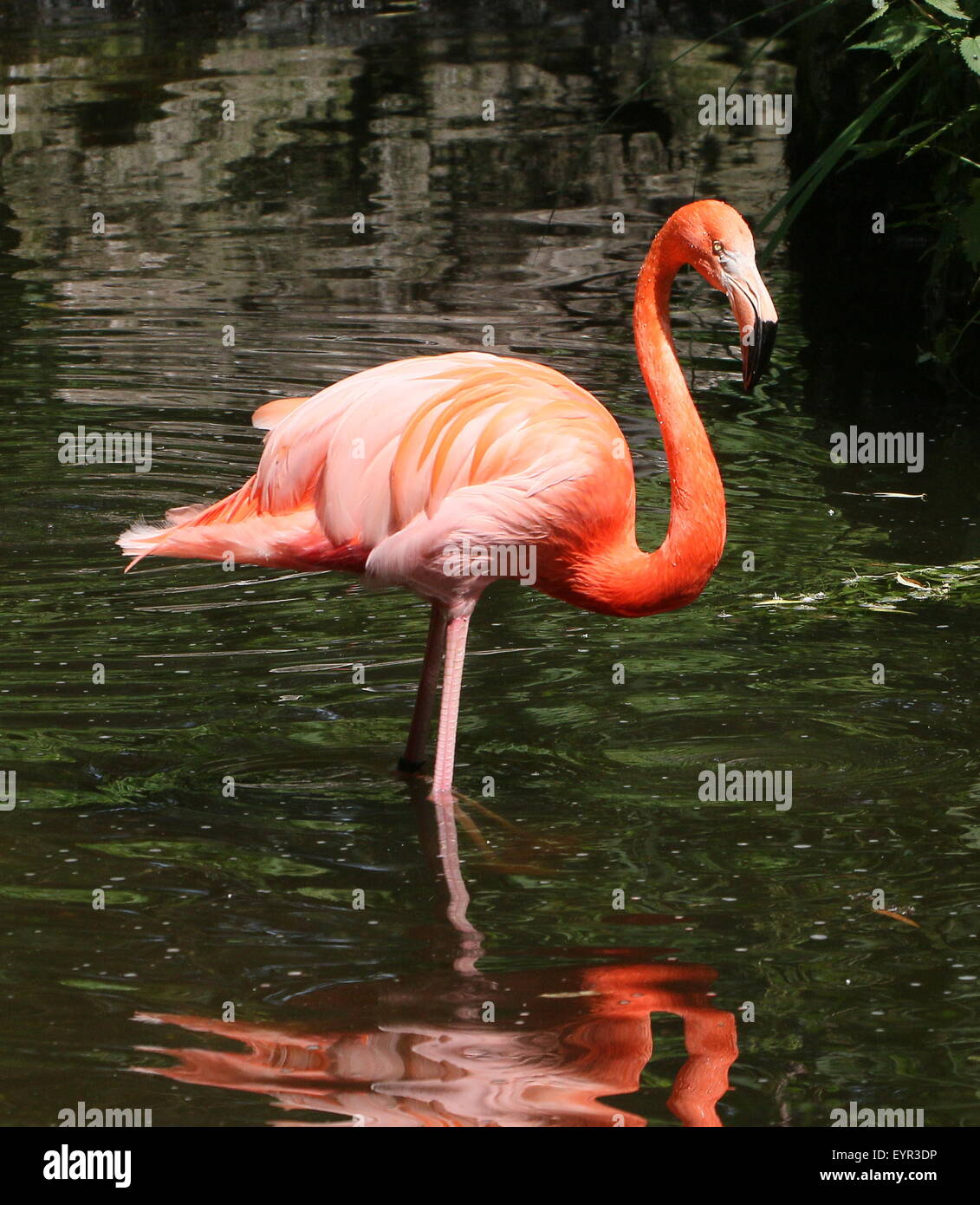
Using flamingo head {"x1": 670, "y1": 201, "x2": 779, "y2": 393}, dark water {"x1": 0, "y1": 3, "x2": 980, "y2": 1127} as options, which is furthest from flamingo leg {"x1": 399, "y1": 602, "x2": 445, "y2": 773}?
flamingo head {"x1": 670, "y1": 201, "x2": 779, "y2": 393}

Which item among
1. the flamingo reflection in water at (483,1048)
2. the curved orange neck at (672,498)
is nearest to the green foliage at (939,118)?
the curved orange neck at (672,498)

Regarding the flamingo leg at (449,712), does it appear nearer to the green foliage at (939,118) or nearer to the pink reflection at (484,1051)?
the pink reflection at (484,1051)

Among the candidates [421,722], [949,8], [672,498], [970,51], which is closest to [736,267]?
[672,498]

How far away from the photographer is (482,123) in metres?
14.3

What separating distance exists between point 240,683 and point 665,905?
1701 mm

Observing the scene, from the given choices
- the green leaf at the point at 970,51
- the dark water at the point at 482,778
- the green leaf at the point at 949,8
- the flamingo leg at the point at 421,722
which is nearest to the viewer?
the dark water at the point at 482,778

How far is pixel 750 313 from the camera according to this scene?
3.96m

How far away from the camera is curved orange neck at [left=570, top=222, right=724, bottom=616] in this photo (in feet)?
13.8

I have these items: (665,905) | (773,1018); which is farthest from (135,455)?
(773,1018)

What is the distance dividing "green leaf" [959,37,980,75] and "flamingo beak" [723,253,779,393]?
2.30 m

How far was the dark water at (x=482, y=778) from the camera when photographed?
10.5ft

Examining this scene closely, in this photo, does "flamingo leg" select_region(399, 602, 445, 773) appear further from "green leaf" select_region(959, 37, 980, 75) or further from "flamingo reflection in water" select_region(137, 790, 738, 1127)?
"green leaf" select_region(959, 37, 980, 75)

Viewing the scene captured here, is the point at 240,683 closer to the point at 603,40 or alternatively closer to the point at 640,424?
the point at 640,424

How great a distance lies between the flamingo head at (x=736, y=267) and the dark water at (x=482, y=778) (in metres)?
1.09
